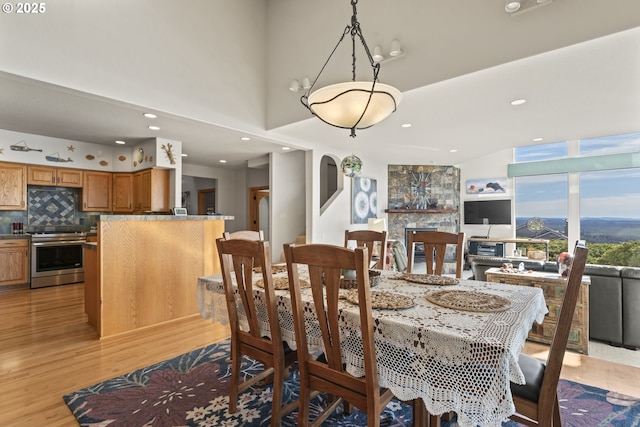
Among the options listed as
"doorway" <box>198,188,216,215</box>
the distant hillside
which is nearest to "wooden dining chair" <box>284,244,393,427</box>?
"doorway" <box>198,188,216,215</box>

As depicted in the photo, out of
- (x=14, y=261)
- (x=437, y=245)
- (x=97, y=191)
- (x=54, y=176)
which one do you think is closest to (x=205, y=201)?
(x=97, y=191)

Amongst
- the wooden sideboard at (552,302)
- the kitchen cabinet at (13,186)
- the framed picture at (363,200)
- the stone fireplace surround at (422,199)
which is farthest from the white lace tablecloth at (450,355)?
the stone fireplace surround at (422,199)

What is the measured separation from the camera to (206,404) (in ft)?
6.78

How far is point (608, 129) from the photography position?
4.76 meters

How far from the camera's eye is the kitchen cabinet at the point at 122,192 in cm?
591

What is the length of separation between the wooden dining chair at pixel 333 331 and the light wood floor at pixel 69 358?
1.59m

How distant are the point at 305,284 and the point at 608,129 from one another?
5.44 m

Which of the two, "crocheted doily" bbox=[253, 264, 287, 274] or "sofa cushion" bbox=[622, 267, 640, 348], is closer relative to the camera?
"crocheted doily" bbox=[253, 264, 287, 274]

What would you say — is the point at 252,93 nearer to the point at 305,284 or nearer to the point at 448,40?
the point at 448,40

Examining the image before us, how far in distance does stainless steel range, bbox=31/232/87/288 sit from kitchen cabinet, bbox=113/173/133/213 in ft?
2.40

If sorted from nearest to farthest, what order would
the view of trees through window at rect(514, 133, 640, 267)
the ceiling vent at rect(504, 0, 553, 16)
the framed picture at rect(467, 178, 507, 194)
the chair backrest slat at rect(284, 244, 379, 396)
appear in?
1. the chair backrest slat at rect(284, 244, 379, 396)
2. the ceiling vent at rect(504, 0, 553, 16)
3. the view of trees through window at rect(514, 133, 640, 267)
4. the framed picture at rect(467, 178, 507, 194)

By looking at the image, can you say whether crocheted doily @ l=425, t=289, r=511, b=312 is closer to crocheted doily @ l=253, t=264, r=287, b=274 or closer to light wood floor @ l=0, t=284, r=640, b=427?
crocheted doily @ l=253, t=264, r=287, b=274

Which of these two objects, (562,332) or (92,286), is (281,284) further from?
(92,286)

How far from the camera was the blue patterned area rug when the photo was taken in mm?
1891
